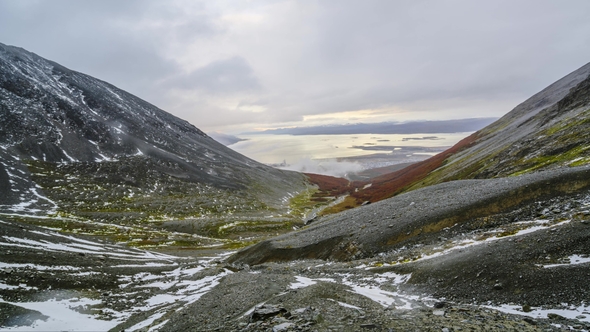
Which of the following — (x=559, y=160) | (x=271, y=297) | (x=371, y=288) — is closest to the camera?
(x=371, y=288)

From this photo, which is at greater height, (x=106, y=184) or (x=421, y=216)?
(x=106, y=184)

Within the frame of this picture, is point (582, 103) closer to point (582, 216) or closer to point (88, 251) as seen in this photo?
point (582, 216)

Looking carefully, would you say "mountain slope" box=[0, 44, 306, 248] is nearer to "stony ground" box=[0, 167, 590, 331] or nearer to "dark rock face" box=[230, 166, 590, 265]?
"stony ground" box=[0, 167, 590, 331]

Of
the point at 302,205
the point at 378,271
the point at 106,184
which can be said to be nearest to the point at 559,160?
the point at 378,271

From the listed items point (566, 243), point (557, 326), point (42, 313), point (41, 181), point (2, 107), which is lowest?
point (42, 313)


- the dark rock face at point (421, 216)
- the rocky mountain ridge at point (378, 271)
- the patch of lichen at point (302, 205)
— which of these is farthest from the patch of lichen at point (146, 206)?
the dark rock face at point (421, 216)

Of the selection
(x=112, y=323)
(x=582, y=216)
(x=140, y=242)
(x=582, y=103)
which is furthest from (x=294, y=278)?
(x=582, y=103)

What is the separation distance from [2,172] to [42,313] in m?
139

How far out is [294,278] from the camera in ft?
107

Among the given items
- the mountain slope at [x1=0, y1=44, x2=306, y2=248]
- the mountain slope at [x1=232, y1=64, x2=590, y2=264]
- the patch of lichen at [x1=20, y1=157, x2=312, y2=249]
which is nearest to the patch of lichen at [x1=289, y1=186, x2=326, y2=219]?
the patch of lichen at [x1=20, y1=157, x2=312, y2=249]

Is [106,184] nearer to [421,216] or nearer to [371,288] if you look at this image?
[421,216]

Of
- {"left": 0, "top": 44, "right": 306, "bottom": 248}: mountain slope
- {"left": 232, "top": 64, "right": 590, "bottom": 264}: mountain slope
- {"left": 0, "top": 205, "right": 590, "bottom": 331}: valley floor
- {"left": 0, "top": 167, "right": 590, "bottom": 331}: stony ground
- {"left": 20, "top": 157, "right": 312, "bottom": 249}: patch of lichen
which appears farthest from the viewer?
{"left": 0, "top": 44, "right": 306, "bottom": 248}: mountain slope

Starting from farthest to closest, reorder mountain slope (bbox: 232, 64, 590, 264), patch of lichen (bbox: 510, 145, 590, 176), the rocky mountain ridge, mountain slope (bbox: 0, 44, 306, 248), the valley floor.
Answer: mountain slope (bbox: 0, 44, 306, 248)
patch of lichen (bbox: 510, 145, 590, 176)
mountain slope (bbox: 232, 64, 590, 264)
the rocky mountain ridge
the valley floor

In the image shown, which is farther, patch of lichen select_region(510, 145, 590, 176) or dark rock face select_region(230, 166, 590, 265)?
patch of lichen select_region(510, 145, 590, 176)
